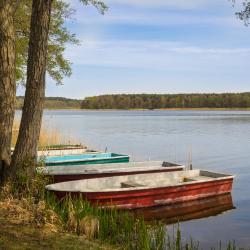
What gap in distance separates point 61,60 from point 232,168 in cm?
1097

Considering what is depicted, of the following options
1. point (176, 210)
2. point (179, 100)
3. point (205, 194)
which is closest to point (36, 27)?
point (176, 210)

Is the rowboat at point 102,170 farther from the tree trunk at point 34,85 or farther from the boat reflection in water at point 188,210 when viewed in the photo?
the tree trunk at point 34,85

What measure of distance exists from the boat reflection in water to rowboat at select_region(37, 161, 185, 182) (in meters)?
2.34

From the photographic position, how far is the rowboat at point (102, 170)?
1488 centimetres

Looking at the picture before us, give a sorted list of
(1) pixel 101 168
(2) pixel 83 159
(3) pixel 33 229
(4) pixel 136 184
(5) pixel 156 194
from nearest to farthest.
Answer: (3) pixel 33 229
(5) pixel 156 194
(4) pixel 136 184
(1) pixel 101 168
(2) pixel 83 159

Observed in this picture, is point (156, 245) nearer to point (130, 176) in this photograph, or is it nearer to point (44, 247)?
point (44, 247)

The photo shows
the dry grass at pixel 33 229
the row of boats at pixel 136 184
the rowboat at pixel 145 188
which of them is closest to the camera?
the dry grass at pixel 33 229

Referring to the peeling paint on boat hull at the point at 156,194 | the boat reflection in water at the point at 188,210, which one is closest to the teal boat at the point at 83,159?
the peeling paint on boat hull at the point at 156,194

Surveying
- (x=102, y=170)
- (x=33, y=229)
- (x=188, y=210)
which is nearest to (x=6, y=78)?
(x=33, y=229)

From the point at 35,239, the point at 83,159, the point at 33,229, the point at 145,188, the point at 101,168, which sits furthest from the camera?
the point at 83,159

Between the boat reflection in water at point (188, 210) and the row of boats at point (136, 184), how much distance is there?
4.8 inches

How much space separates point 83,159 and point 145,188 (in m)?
6.11

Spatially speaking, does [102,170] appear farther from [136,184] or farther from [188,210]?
[188,210]

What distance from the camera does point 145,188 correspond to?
13586 mm
